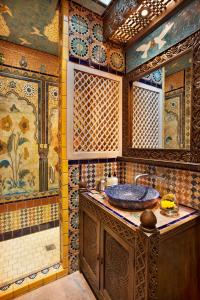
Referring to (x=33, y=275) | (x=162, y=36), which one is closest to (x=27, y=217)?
(x=33, y=275)

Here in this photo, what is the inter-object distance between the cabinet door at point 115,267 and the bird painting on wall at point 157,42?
1.56 metres

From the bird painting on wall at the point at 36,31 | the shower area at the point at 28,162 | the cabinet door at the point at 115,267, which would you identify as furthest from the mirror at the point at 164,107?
the shower area at the point at 28,162

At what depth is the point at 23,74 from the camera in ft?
7.43

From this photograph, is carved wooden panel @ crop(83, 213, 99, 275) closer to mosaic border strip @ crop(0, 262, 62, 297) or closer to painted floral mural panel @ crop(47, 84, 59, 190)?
mosaic border strip @ crop(0, 262, 62, 297)

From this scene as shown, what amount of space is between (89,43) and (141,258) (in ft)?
5.98

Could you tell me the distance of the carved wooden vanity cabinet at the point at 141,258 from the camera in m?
0.81

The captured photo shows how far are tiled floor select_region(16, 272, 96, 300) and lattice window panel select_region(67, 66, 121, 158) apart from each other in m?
1.16

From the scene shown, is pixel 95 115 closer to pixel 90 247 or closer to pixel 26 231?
pixel 90 247

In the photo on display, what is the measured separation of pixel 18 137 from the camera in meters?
2.26

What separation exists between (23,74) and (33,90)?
0.24 m

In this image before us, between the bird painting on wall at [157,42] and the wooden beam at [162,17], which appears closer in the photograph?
the wooden beam at [162,17]

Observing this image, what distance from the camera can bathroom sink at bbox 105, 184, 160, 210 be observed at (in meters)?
1.10

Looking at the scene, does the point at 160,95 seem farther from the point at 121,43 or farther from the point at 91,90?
the point at 121,43

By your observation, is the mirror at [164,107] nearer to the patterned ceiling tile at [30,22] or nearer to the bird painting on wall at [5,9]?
the patterned ceiling tile at [30,22]
